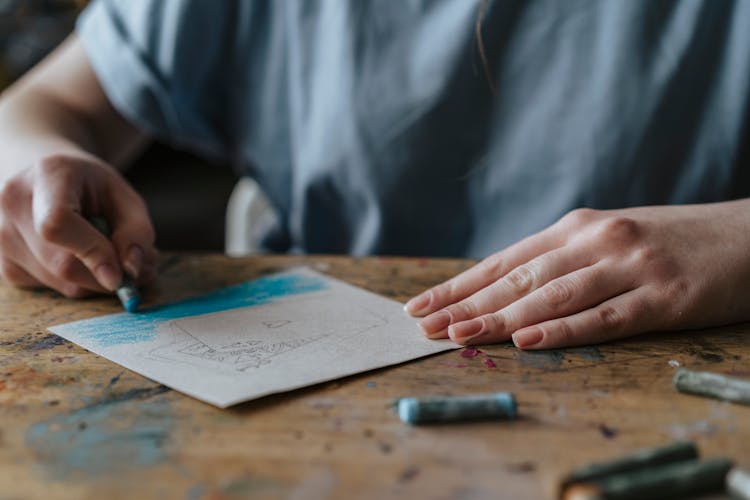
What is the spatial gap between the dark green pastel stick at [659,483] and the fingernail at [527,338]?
170 millimetres

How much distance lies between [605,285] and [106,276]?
1.50 ft

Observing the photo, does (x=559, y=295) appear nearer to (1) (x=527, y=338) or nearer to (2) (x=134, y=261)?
(1) (x=527, y=338)

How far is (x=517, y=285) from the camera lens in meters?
0.58

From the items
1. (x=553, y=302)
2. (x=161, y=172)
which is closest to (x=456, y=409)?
(x=553, y=302)

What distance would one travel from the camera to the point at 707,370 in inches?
19.8

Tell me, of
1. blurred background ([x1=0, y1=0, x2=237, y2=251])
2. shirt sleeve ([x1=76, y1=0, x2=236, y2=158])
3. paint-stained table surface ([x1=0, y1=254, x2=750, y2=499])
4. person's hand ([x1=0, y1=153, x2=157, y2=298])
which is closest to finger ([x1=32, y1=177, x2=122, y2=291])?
person's hand ([x1=0, y1=153, x2=157, y2=298])

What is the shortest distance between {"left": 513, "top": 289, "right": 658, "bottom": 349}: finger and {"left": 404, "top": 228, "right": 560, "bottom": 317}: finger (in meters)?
0.08

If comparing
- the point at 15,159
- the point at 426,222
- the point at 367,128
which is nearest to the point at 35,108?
the point at 15,159

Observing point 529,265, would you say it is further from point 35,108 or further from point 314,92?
point 35,108

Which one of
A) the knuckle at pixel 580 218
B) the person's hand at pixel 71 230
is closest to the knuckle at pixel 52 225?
the person's hand at pixel 71 230

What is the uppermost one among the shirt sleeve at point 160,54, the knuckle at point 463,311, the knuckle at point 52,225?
the shirt sleeve at point 160,54

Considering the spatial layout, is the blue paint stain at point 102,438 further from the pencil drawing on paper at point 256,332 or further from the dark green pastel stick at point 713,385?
the dark green pastel stick at point 713,385

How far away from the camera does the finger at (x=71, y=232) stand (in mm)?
636

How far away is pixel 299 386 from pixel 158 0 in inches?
27.3
